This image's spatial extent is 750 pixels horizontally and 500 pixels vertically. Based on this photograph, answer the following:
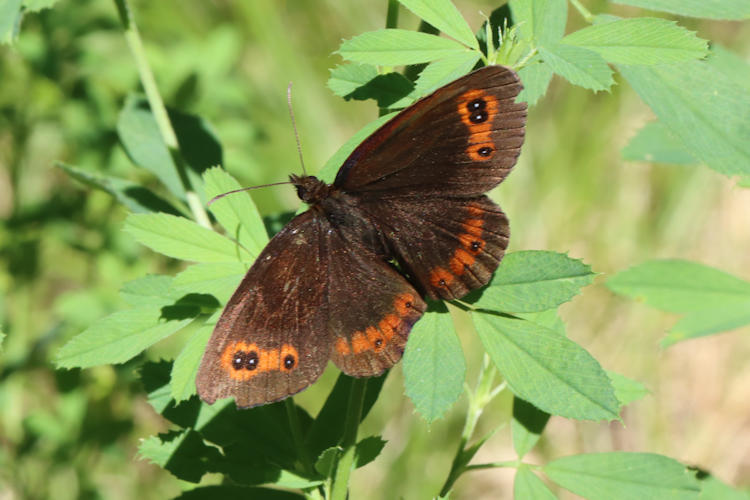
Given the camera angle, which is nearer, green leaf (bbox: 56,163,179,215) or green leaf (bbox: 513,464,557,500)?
green leaf (bbox: 513,464,557,500)

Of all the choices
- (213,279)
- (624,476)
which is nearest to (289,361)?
(213,279)

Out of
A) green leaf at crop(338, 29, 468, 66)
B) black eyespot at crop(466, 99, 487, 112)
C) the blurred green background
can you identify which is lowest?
the blurred green background

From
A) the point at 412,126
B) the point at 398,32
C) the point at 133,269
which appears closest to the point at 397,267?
the point at 412,126

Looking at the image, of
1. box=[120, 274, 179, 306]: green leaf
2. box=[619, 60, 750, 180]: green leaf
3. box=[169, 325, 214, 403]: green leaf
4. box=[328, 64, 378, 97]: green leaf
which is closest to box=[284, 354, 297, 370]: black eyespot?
box=[169, 325, 214, 403]: green leaf

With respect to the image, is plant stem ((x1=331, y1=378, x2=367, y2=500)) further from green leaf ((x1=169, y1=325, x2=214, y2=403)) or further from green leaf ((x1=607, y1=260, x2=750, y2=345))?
green leaf ((x1=607, y1=260, x2=750, y2=345))

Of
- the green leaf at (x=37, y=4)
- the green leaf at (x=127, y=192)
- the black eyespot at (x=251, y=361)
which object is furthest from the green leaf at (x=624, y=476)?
the green leaf at (x=37, y=4)

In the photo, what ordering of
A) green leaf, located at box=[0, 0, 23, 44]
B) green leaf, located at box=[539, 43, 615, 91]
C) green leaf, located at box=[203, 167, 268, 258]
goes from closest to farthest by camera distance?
green leaf, located at box=[539, 43, 615, 91] → green leaf, located at box=[203, 167, 268, 258] → green leaf, located at box=[0, 0, 23, 44]

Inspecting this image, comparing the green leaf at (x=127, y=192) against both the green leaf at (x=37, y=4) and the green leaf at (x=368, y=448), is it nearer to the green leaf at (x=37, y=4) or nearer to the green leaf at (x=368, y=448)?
the green leaf at (x=37, y=4)
